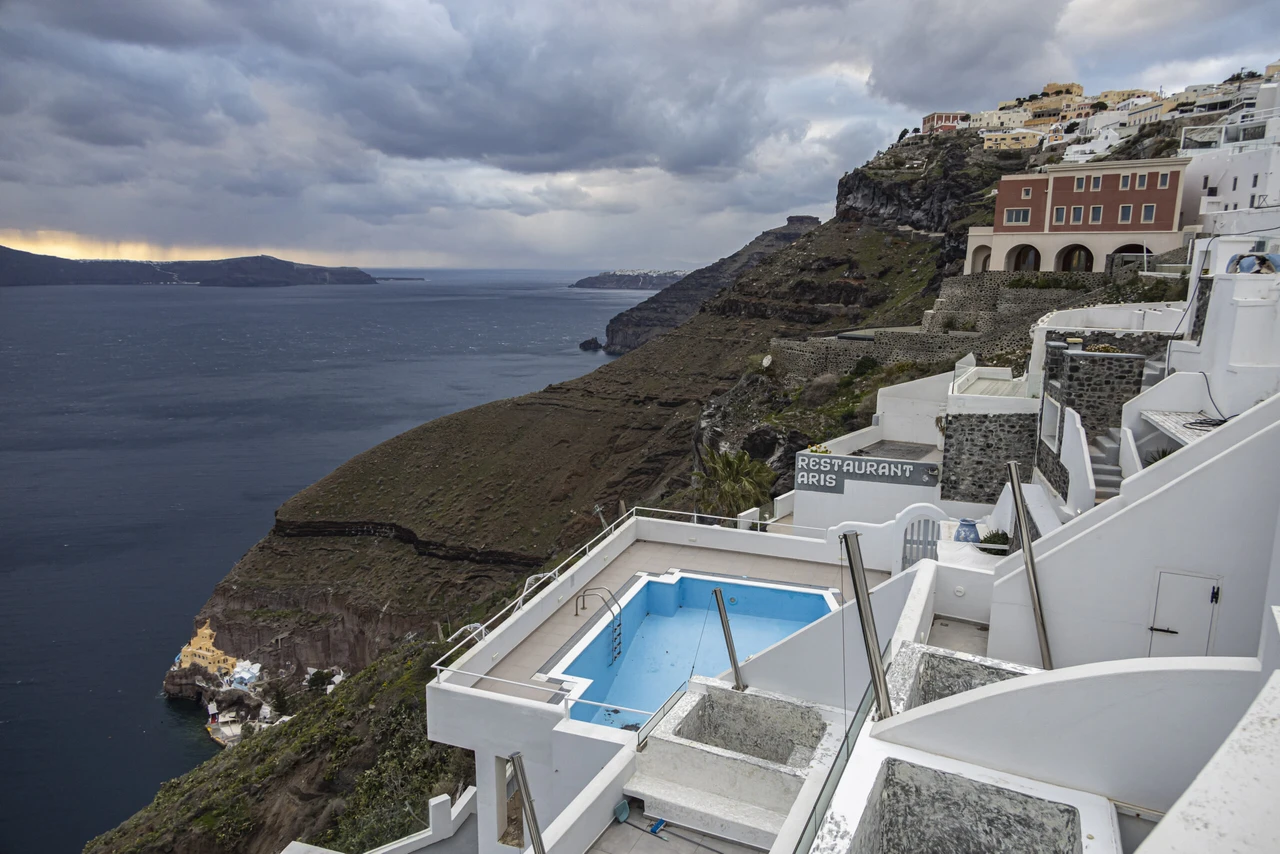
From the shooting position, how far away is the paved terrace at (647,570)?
35.0 feet

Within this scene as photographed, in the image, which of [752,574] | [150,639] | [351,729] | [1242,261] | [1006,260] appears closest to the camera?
[1242,261]

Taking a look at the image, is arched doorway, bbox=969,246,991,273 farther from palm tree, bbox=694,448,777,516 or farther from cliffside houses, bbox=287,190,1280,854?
cliffside houses, bbox=287,190,1280,854

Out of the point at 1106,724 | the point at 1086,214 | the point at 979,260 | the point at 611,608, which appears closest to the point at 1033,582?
the point at 1106,724

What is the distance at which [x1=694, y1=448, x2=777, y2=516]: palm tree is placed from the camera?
21109 millimetres

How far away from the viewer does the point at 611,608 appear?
12109mm

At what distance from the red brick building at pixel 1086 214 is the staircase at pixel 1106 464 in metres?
22.5

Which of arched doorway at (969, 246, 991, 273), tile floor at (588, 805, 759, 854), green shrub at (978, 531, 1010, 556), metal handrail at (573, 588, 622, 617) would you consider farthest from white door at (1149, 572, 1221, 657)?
arched doorway at (969, 246, 991, 273)

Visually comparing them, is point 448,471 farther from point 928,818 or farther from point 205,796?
point 928,818

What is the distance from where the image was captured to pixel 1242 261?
11.3 m

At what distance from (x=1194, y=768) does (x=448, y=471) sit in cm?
5621

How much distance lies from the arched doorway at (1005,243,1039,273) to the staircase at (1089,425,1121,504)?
23944mm

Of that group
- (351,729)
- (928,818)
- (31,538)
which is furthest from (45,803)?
(928,818)

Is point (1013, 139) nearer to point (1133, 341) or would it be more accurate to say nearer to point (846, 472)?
point (846, 472)

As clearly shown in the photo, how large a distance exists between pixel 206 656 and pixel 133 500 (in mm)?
26614
